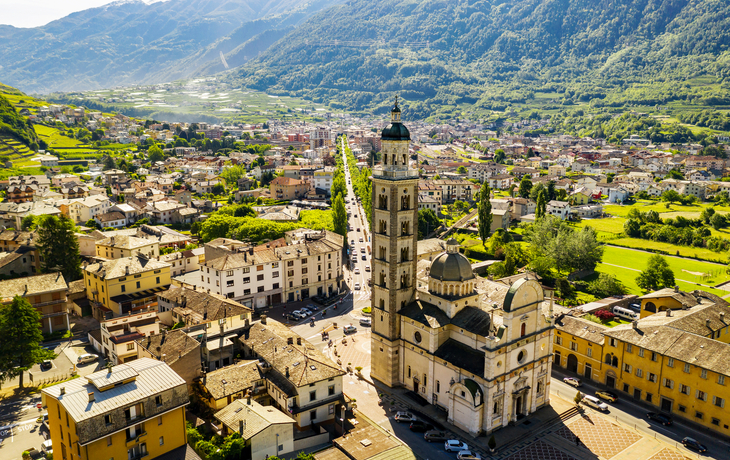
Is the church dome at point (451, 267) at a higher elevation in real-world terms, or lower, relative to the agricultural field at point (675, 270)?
higher

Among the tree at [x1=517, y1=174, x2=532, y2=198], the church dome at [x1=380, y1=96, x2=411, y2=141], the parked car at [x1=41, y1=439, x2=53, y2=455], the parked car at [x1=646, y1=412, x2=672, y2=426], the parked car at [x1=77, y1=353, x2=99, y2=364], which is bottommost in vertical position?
the parked car at [x1=646, y1=412, x2=672, y2=426]

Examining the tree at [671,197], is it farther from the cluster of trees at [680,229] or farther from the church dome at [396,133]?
the church dome at [396,133]

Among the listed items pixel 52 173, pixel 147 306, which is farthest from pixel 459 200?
pixel 52 173

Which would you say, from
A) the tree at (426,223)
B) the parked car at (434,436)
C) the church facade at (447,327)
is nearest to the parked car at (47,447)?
the church facade at (447,327)

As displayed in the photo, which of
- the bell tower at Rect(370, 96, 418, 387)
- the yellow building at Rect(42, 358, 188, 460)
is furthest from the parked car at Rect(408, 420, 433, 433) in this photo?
the yellow building at Rect(42, 358, 188, 460)

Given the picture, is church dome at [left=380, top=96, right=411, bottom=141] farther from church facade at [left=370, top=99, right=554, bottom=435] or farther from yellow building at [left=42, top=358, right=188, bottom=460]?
yellow building at [left=42, top=358, right=188, bottom=460]

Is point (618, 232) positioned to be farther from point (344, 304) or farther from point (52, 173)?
point (52, 173)
